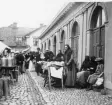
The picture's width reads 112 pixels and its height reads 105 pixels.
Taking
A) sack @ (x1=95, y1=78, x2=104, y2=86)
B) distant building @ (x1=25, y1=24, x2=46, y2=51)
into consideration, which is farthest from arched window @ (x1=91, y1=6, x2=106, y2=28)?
distant building @ (x1=25, y1=24, x2=46, y2=51)

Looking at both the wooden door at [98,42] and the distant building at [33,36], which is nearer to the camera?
the wooden door at [98,42]

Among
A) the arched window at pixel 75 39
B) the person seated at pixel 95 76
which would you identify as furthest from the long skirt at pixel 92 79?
the arched window at pixel 75 39

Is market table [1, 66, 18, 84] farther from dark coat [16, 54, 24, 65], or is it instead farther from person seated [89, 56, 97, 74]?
dark coat [16, 54, 24, 65]

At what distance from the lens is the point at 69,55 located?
9344 millimetres

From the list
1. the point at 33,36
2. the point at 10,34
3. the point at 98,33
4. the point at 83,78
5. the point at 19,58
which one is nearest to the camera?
the point at 83,78

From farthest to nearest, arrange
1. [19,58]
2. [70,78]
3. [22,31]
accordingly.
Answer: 1. [22,31]
2. [19,58]
3. [70,78]

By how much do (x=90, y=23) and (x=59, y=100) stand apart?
16.8 feet

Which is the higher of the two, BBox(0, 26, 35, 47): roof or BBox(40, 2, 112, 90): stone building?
BBox(0, 26, 35, 47): roof

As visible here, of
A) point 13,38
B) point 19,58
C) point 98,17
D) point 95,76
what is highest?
point 13,38

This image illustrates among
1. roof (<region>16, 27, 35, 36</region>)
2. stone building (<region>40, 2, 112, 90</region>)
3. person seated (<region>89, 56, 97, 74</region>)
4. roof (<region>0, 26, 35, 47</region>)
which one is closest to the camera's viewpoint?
stone building (<region>40, 2, 112, 90</region>)

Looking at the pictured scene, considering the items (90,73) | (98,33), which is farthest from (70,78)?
(98,33)

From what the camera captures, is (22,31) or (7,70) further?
(22,31)

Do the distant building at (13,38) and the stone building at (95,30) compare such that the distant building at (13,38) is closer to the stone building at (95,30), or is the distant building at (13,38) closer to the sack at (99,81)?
the stone building at (95,30)

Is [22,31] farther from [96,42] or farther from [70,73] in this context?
[70,73]
